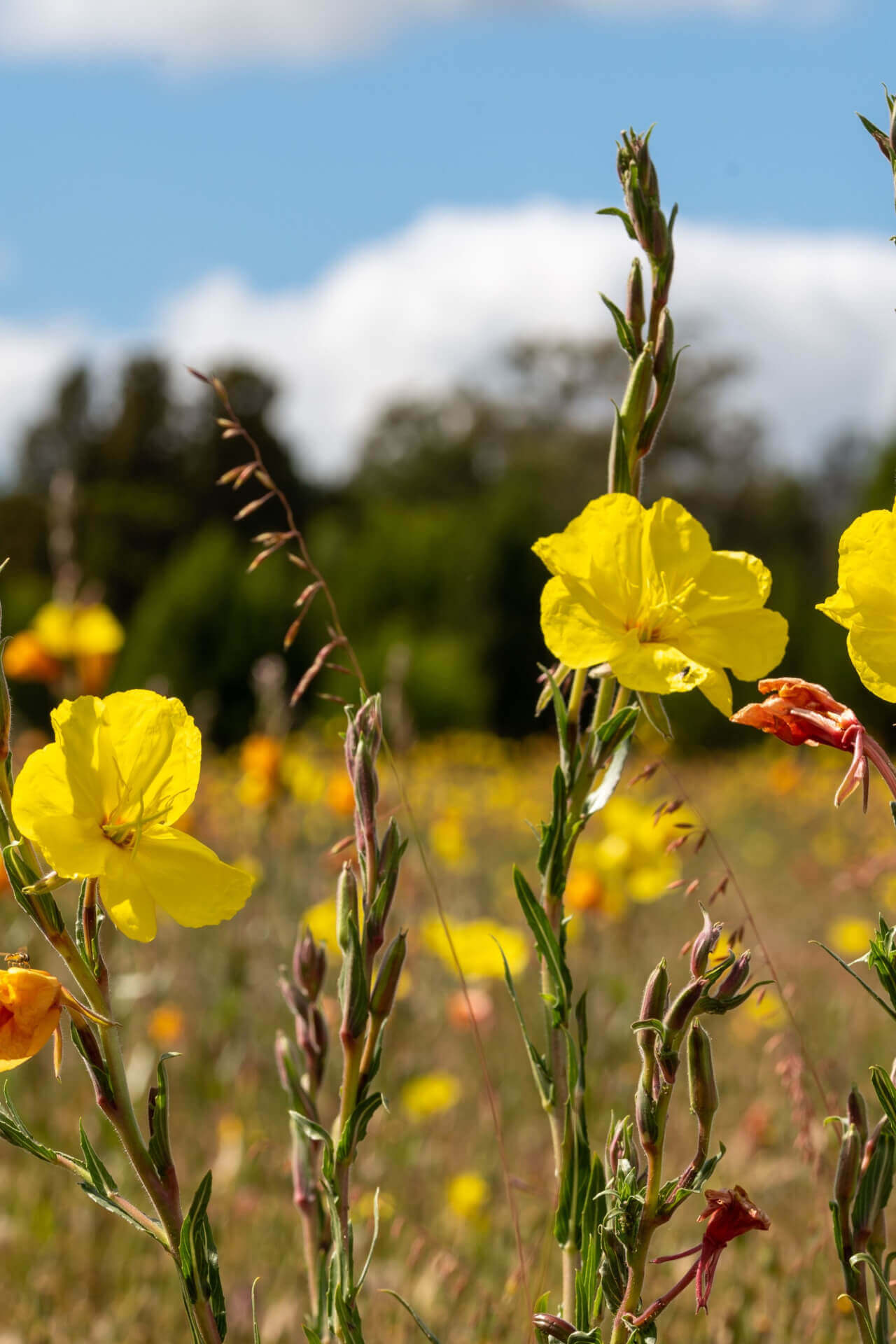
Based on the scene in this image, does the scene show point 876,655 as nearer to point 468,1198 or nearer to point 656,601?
point 656,601

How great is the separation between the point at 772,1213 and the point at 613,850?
2.93 ft

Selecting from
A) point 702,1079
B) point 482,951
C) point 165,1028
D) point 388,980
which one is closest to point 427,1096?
point 482,951

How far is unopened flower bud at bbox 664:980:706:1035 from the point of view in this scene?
771 millimetres

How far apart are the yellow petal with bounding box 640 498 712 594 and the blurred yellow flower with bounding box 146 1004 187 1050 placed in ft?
8.06

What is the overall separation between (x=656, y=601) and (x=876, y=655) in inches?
7.5

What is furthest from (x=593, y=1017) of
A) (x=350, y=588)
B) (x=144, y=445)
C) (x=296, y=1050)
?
(x=144, y=445)

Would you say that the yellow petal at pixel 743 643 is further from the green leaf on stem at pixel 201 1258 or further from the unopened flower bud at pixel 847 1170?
the green leaf on stem at pixel 201 1258

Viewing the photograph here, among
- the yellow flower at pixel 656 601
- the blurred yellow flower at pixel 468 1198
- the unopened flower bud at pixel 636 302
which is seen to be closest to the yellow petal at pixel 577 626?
the yellow flower at pixel 656 601

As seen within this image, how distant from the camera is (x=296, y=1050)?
117cm

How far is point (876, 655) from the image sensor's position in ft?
2.64

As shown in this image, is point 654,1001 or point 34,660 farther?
point 34,660

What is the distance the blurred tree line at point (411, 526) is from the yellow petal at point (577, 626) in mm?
1548

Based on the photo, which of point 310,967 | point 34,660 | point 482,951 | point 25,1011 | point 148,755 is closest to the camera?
point 25,1011

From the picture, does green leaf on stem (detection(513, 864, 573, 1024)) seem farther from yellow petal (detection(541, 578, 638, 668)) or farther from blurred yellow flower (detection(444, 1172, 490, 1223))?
Answer: blurred yellow flower (detection(444, 1172, 490, 1223))
